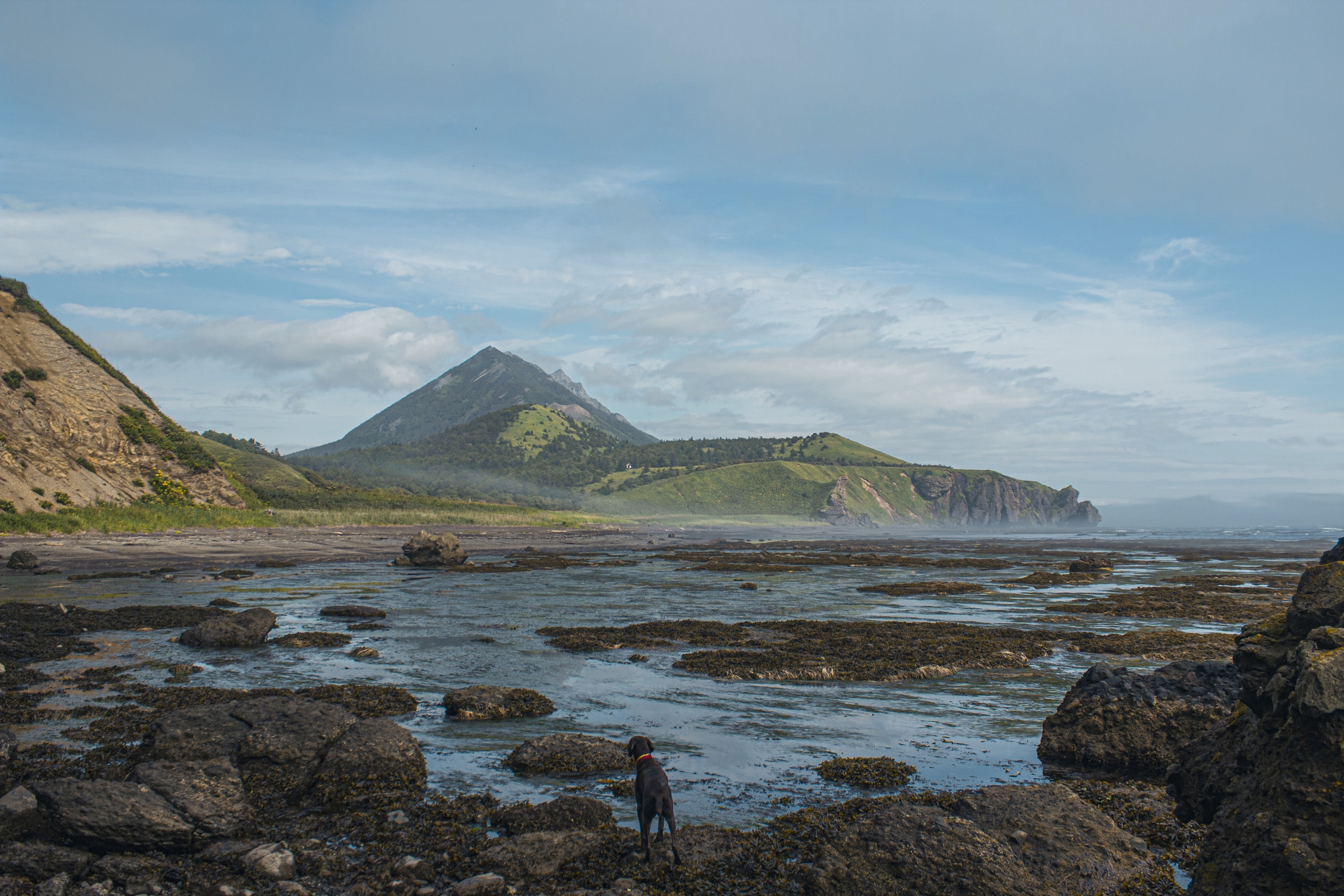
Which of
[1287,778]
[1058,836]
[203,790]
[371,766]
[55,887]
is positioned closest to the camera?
[1287,778]

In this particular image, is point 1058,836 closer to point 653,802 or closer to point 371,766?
point 653,802

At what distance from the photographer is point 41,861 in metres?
7.42

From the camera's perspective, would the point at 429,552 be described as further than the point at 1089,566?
No

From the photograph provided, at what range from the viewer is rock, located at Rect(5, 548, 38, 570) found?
37.9 metres

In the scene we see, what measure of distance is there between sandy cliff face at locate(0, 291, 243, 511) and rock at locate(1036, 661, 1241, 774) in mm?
73175

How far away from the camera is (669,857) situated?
822cm

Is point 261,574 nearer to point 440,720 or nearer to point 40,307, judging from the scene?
point 440,720

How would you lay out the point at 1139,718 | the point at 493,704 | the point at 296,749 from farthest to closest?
1. the point at 493,704
2. the point at 1139,718
3. the point at 296,749

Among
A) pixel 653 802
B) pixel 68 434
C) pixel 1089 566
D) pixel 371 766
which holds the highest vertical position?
pixel 68 434

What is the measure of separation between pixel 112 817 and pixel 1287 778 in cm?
1173

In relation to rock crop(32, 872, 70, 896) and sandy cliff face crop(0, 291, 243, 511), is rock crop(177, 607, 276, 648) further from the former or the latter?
sandy cliff face crop(0, 291, 243, 511)

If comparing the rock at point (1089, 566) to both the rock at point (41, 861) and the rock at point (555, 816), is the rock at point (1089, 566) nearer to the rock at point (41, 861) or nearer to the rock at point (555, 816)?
the rock at point (555, 816)

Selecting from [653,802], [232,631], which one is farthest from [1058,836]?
[232,631]

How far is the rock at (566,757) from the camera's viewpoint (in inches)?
441
